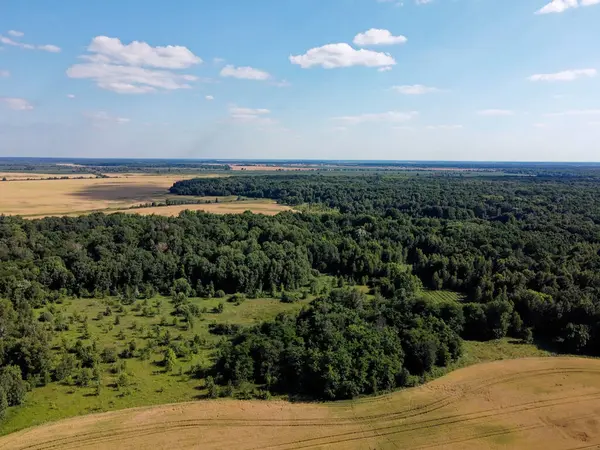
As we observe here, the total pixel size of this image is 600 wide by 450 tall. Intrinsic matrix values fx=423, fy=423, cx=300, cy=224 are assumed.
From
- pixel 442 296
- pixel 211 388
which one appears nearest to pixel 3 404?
pixel 211 388

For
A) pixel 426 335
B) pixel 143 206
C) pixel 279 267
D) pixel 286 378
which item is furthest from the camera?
pixel 143 206

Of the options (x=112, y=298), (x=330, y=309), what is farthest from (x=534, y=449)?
A: (x=112, y=298)

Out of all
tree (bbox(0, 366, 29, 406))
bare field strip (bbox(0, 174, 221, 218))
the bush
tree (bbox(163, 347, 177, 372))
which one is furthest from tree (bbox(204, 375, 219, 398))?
bare field strip (bbox(0, 174, 221, 218))

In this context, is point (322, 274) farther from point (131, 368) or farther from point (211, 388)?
point (211, 388)

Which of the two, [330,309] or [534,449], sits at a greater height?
[330,309]

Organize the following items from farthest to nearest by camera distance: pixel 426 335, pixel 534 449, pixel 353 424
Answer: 1. pixel 426 335
2. pixel 353 424
3. pixel 534 449

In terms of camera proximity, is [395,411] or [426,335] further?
[426,335]

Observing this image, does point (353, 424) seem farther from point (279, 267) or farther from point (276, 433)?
point (279, 267)
